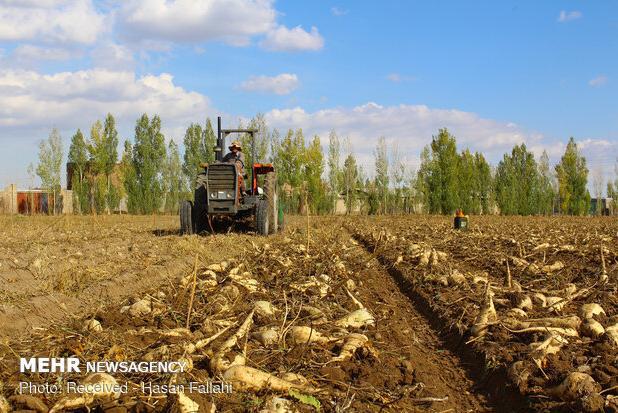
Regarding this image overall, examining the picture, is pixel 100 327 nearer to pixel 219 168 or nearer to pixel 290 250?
pixel 290 250

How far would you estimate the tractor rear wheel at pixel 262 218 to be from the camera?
41.0ft

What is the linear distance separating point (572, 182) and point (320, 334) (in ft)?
178

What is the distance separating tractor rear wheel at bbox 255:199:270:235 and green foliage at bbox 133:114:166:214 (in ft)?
100

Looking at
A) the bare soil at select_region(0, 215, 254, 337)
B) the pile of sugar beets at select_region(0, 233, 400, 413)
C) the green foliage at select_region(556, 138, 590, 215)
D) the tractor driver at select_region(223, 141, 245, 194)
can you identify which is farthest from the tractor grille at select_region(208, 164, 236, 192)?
the green foliage at select_region(556, 138, 590, 215)

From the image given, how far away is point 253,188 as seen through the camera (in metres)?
13.9

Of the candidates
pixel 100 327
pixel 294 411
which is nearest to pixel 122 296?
pixel 100 327

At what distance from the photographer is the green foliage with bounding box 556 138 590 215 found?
52.3 meters

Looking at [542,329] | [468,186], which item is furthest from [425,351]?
[468,186]

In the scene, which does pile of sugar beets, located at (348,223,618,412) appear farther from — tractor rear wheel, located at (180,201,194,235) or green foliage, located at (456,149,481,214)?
green foliage, located at (456,149,481,214)

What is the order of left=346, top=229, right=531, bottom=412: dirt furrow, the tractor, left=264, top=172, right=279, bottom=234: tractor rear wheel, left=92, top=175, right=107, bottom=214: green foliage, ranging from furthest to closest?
left=92, top=175, right=107, bottom=214: green foliage → left=264, top=172, right=279, bottom=234: tractor rear wheel → the tractor → left=346, top=229, right=531, bottom=412: dirt furrow

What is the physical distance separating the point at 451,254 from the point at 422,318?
4.86 metres

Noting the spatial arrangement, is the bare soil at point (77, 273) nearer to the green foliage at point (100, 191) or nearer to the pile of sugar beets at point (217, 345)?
the pile of sugar beets at point (217, 345)

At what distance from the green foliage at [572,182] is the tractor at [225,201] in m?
45.7

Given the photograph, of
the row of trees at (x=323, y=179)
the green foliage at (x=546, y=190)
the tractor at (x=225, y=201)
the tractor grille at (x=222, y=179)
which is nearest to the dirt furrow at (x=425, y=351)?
the tractor at (x=225, y=201)
